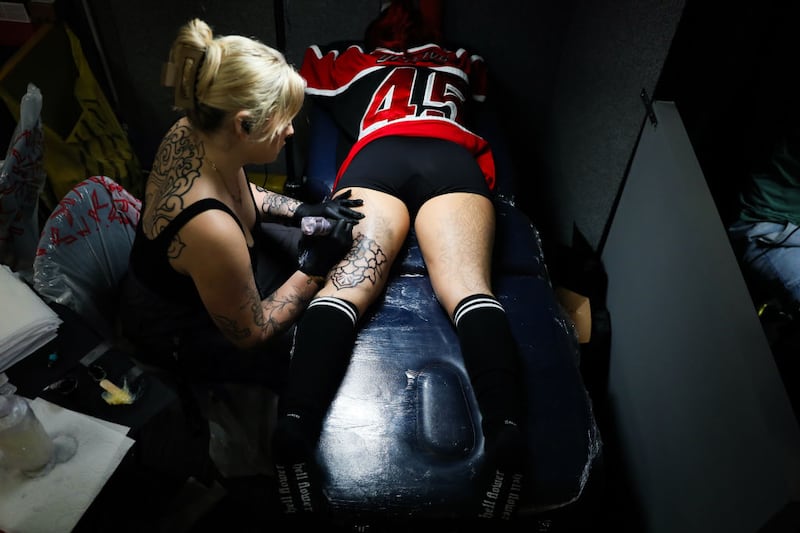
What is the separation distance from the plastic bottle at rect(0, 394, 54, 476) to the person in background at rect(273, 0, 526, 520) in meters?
0.40

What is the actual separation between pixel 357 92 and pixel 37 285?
119 cm

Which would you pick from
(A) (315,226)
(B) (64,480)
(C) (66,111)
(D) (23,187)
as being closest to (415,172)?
(A) (315,226)

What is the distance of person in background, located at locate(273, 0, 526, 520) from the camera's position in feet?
3.83

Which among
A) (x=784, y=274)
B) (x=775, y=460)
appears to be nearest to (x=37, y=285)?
(x=775, y=460)

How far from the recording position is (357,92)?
2.01 meters

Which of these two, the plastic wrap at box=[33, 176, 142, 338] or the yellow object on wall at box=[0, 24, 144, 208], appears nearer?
the plastic wrap at box=[33, 176, 142, 338]

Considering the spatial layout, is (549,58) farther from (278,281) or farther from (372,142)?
(278,281)

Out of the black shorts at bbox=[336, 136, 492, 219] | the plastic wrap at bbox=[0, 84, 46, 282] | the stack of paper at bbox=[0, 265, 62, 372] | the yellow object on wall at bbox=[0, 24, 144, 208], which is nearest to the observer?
the stack of paper at bbox=[0, 265, 62, 372]

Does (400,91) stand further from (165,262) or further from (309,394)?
(309,394)

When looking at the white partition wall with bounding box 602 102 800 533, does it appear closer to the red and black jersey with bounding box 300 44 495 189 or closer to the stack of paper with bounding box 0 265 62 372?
the red and black jersey with bounding box 300 44 495 189

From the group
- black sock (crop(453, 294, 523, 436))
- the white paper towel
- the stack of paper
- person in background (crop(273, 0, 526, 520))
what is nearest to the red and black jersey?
person in background (crop(273, 0, 526, 520))

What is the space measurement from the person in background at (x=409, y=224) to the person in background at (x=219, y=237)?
0.12m

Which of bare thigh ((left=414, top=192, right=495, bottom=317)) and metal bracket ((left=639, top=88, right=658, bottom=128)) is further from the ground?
metal bracket ((left=639, top=88, right=658, bottom=128))

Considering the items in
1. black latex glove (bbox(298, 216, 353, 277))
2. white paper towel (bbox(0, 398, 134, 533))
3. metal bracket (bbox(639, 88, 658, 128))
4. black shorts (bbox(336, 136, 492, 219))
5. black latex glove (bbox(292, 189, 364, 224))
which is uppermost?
metal bracket (bbox(639, 88, 658, 128))
